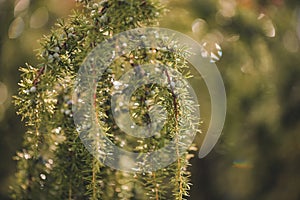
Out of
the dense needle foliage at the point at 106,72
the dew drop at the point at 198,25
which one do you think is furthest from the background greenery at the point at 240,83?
the dense needle foliage at the point at 106,72

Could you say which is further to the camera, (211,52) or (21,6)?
(21,6)

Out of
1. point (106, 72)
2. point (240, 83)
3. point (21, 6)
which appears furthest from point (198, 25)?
point (106, 72)

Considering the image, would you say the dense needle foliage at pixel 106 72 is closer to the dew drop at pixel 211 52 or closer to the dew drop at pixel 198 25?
the dew drop at pixel 211 52

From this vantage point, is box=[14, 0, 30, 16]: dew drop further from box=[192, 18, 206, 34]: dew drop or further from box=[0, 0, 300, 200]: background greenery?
box=[192, 18, 206, 34]: dew drop

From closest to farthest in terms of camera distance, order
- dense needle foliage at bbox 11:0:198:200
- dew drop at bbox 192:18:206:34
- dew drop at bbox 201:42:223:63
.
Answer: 1. dense needle foliage at bbox 11:0:198:200
2. dew drop at bbox 201:42:223:63
3. dew drop at bbox 192:18:206:34

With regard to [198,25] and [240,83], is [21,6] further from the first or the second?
[240,83]

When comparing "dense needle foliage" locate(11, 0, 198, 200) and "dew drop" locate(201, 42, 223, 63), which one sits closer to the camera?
"dense needle foliage" locate(11, 0, 198, 200)

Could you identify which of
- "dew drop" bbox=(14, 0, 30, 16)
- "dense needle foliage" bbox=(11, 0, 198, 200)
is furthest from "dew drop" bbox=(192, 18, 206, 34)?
"dense needle foliage" bbox=(11, 0, 198, 200)

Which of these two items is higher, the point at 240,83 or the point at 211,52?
the point at 211,52

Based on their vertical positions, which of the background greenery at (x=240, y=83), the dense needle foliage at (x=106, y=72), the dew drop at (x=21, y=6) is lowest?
the background greenery at (x=240, y=83)
